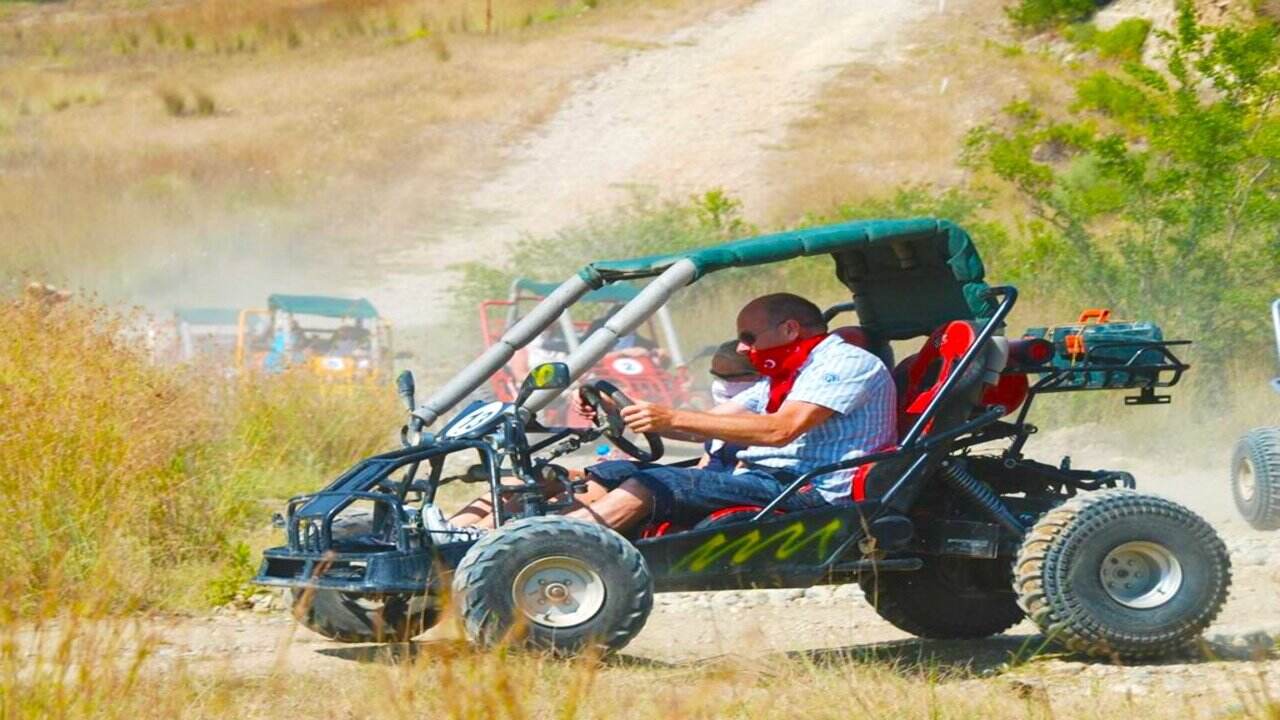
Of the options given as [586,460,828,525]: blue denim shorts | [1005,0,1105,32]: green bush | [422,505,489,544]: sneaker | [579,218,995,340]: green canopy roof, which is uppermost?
[1005,0,1105,32]: green bush

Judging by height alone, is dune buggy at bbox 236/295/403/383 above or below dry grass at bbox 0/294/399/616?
above

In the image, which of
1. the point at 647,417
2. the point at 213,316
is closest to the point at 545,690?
the point at 647,417

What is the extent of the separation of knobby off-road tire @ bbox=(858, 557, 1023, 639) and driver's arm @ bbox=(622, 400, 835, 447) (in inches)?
42.7

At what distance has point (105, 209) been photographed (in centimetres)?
3020

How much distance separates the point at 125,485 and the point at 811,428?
3.40 metres

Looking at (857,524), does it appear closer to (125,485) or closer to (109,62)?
(125,485)

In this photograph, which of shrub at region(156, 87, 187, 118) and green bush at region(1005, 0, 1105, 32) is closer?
shrub at region(156, 87, 187, 118)

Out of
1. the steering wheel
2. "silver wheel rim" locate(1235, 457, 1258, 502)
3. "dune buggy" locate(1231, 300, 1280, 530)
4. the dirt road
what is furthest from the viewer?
the dirt road

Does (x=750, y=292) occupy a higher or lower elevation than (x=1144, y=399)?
higher

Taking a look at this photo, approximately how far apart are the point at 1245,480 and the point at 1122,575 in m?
4.70

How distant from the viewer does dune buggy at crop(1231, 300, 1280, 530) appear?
1034cm

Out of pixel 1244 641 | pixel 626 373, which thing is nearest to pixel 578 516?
pixel 1244 641

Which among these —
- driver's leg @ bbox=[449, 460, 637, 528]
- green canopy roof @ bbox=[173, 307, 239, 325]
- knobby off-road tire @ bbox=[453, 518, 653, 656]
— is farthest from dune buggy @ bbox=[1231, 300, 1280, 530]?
green canopy roof @ bbox=[173, 307, 239, 325]

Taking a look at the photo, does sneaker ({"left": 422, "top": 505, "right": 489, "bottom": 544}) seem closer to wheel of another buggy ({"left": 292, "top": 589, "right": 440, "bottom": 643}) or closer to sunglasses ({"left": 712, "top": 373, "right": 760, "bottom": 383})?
wheel of another buggy ({"left": 292, "top": 589, "right": 440, "bottom": 643})
